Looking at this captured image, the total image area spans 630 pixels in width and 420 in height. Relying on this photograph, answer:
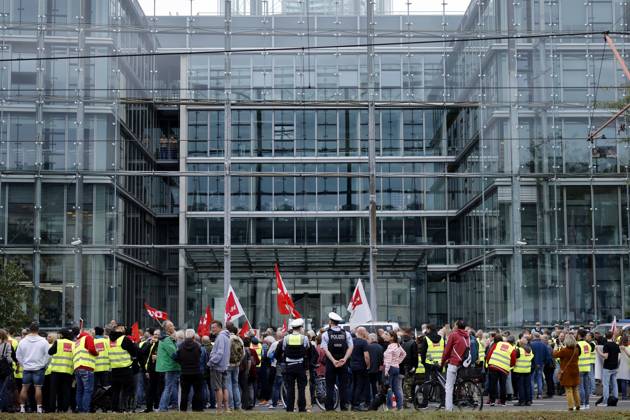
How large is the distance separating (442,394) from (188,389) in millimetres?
5267

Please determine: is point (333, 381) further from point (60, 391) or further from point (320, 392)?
point (60, 391)

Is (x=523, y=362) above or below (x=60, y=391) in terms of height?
above

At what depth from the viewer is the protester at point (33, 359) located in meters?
20.5

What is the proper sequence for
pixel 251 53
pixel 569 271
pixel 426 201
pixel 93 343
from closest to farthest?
pixel 93 343 < pixel 569 271 < pixel 251 53 < pixel 426 201

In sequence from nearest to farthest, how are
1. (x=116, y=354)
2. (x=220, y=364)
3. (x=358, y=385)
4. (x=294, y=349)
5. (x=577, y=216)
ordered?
(x=294, y=349)
(x=116, y=354)
(x=220, y=364)
(x=358, y=385)
(x=577, y=216)

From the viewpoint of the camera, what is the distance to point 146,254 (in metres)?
45.5

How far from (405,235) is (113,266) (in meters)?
13.0

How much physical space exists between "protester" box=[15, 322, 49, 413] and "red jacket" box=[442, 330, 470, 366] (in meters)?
7.66

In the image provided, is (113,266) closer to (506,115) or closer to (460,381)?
(506,115)

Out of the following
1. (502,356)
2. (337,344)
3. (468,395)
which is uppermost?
(337,344)

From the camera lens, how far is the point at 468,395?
21.1 m

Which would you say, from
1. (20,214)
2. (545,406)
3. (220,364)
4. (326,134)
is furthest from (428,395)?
(326,134)

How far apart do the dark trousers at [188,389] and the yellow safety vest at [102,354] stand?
1496mm

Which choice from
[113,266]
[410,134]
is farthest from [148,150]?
[410,134]
